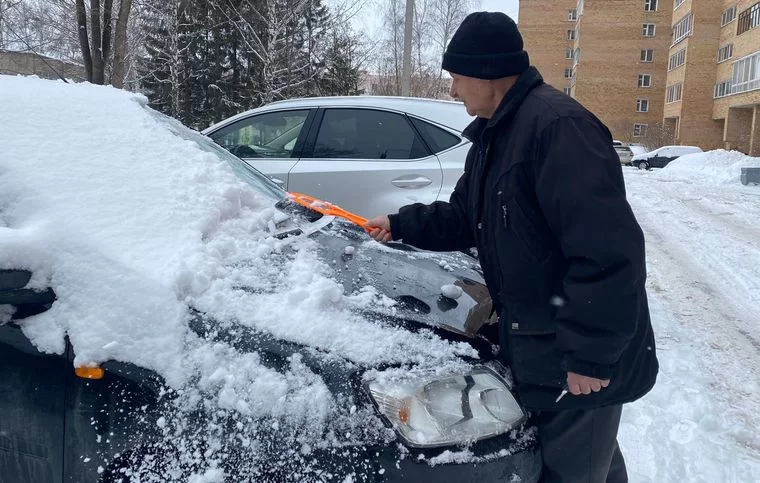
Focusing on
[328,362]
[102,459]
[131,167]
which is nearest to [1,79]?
[131,167]

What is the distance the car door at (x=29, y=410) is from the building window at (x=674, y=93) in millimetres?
50619

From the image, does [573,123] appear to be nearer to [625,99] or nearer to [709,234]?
[709,234]

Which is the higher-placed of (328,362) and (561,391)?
(328,362)

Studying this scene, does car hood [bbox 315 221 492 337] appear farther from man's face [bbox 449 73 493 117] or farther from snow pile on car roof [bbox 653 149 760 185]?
snow pile on car roof [bbox 653 149 760 185]

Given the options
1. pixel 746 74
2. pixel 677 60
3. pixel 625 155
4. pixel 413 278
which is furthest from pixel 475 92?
pixel 677 60

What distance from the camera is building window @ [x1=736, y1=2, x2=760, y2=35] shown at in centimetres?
3525

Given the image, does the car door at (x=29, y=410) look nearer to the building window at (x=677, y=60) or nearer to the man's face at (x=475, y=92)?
the man's face at (x=475, y=92)

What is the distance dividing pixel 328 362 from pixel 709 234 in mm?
8765

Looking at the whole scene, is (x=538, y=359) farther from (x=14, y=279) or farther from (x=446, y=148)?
(x=446, y=148)

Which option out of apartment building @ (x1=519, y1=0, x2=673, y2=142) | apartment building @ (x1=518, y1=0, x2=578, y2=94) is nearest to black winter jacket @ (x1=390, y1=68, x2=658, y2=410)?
apartment building @ (x1=519, y1=0, x2=673, y2=142)

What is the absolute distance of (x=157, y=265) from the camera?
71.9 inches

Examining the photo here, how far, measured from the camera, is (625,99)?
181 ft

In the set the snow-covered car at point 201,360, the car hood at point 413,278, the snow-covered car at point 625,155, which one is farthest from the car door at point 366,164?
the snow-covered car at point 625,155

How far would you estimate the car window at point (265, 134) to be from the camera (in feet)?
17.7
